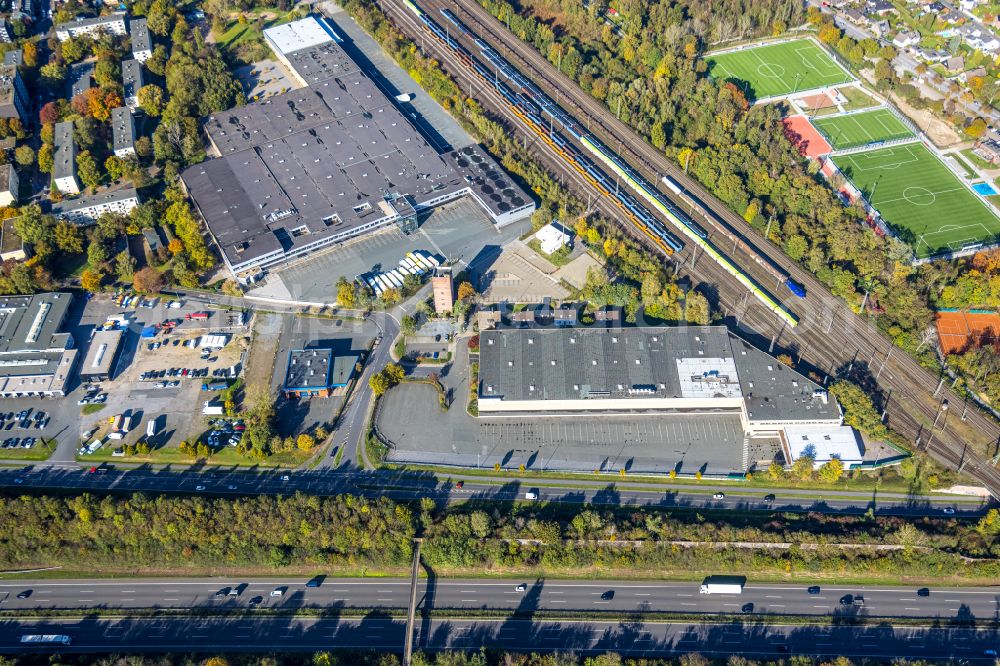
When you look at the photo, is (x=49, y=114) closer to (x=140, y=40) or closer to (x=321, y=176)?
(x=140, y=40)

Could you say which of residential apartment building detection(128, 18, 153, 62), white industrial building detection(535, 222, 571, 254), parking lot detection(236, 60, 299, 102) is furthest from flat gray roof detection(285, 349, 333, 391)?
residential apartment building detection(128, 18, 153, 62)

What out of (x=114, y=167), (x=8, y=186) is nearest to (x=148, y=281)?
(x=114, y=167)

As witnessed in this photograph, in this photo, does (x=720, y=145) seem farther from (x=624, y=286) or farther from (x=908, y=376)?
(x=908, y=376)

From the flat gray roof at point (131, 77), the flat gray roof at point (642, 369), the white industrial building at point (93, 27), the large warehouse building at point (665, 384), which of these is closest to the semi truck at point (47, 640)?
the large warehouse building at point (665, 384)

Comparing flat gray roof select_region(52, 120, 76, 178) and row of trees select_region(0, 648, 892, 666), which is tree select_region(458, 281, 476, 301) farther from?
flat gray roof select_region(52, 120, 76, 178)

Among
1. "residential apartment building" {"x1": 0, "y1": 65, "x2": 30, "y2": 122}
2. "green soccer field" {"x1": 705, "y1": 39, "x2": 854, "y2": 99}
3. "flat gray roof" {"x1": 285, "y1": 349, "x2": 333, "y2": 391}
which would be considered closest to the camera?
"flat gray roof" {"x1": 285, "y1": 349, "x2": 333, "y2": 391}

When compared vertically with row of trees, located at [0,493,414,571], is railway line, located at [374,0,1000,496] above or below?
above

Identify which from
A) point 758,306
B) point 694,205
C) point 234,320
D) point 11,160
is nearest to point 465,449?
point 234,320
